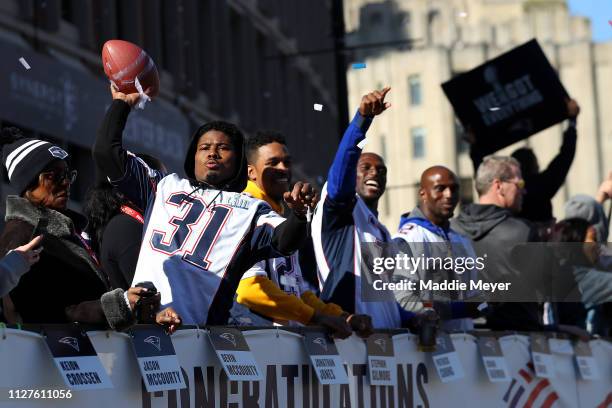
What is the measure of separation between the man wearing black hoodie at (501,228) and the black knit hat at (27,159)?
324 centimetres

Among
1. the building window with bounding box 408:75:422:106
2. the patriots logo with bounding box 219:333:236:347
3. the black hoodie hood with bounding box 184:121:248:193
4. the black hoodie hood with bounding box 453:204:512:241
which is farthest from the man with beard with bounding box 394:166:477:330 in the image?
the building window with bounding box 408:75:422:106

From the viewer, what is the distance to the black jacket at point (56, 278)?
5219 mm

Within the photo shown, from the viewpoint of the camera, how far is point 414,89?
4001 inches

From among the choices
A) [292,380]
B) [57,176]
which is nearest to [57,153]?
[57,176]

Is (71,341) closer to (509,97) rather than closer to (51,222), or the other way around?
(51,222)

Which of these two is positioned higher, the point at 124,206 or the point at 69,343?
the point at 124,206

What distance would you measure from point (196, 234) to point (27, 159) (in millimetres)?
792

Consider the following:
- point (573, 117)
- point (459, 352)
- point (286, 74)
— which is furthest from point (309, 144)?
point (459, 352)

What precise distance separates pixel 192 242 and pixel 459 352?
2108 millimetres

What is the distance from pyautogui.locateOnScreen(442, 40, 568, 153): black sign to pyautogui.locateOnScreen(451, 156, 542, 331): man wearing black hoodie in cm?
165

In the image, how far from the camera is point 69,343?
498cm

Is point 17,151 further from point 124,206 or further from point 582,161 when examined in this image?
point 582,161

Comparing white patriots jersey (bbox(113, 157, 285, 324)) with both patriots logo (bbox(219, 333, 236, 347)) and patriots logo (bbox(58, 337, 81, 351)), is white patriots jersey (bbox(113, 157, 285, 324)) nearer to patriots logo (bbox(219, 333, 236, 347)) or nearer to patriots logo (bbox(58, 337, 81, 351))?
patriots logo (bbox(219, 333, 236, 347))

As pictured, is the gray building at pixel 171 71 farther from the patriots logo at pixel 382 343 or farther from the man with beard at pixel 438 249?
the patriots logo at pixel 382 343
